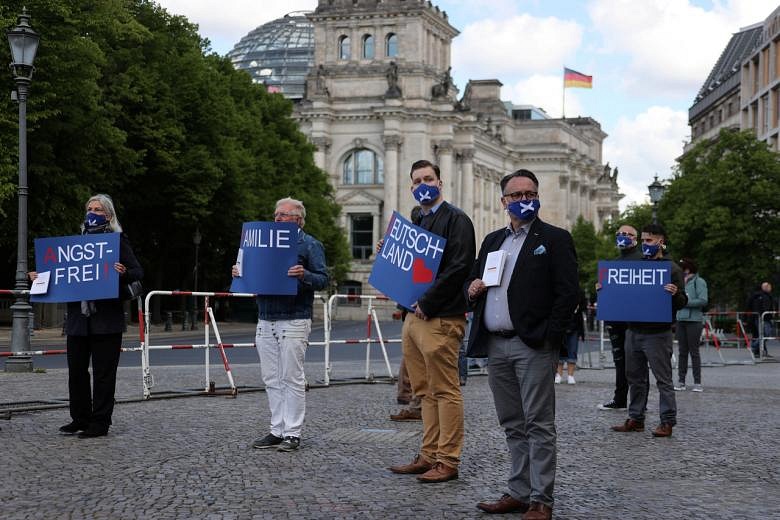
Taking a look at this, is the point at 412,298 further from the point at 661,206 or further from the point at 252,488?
the point at 661,206

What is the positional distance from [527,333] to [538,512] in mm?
1196

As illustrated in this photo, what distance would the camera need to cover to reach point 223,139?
51.8m

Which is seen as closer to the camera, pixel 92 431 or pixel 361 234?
pixel 92 431

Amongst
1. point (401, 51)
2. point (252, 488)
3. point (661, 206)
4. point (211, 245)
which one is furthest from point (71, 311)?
point (401, 51)

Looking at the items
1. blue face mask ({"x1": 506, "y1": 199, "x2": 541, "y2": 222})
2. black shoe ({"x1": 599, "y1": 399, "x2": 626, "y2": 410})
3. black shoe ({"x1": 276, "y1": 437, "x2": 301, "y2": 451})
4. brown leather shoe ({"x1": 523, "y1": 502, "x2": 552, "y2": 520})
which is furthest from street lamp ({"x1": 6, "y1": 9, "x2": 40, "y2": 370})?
brown leather shoe ({"x1": 523, "y1": 502, "x2": 552, "y2": 520})

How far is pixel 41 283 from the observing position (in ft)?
41.7

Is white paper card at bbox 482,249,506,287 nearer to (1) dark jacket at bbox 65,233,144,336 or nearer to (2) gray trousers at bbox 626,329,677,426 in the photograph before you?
(1) dark jacket at bbox 65,233,144,336

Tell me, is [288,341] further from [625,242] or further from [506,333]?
[625,242]

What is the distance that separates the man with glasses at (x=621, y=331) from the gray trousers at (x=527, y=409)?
247 inches

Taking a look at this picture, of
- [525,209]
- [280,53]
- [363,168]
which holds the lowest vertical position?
[525,209]

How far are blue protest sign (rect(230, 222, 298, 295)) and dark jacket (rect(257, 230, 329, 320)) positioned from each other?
0.11 m

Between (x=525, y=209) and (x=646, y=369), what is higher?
(x=525, y=209)

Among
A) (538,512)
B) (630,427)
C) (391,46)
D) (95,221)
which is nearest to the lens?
(538,512)

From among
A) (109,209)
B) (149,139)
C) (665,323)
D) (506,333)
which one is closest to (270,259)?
(109,209)
